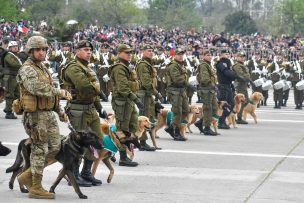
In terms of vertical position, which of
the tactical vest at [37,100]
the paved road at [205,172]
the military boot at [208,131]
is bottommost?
the paved road at [205,172]

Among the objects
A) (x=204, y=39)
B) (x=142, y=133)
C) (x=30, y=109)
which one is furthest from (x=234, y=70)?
(x=204, y=39)

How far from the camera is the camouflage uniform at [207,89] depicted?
17.9m

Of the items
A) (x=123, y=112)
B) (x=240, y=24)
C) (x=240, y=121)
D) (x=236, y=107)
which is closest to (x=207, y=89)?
(x=236, y=107)

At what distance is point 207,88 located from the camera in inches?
707

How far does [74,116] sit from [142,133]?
10.5 ft

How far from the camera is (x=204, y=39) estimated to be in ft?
171

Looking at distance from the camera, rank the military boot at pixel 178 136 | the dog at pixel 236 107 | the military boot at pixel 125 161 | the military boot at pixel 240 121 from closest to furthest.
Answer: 1. the military boot at pixel 125 161
2. the military boot at pixel 178 136
3. the dog at pixel 236 107
4. the military boot at pixel 240 121

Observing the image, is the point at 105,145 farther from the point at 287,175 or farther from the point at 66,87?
the point at 287,175

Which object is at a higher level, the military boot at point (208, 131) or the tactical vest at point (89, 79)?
the tactical vest at point (89, 79)

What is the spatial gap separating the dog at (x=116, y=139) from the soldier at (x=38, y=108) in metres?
1.33

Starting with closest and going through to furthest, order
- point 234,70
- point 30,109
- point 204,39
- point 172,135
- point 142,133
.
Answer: point 30,109 → point 142,133 → point 172,135 → point 234,70 → point 204,39

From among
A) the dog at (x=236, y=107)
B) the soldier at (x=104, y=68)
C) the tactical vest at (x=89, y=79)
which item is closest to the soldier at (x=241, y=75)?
the dog at (x=236, y=107)

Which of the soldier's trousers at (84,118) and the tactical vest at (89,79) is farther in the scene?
the soldier's trousers at (84,118)

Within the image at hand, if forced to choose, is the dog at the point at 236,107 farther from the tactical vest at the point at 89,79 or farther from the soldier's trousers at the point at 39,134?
the soldier's trousers at the point at 39,134
